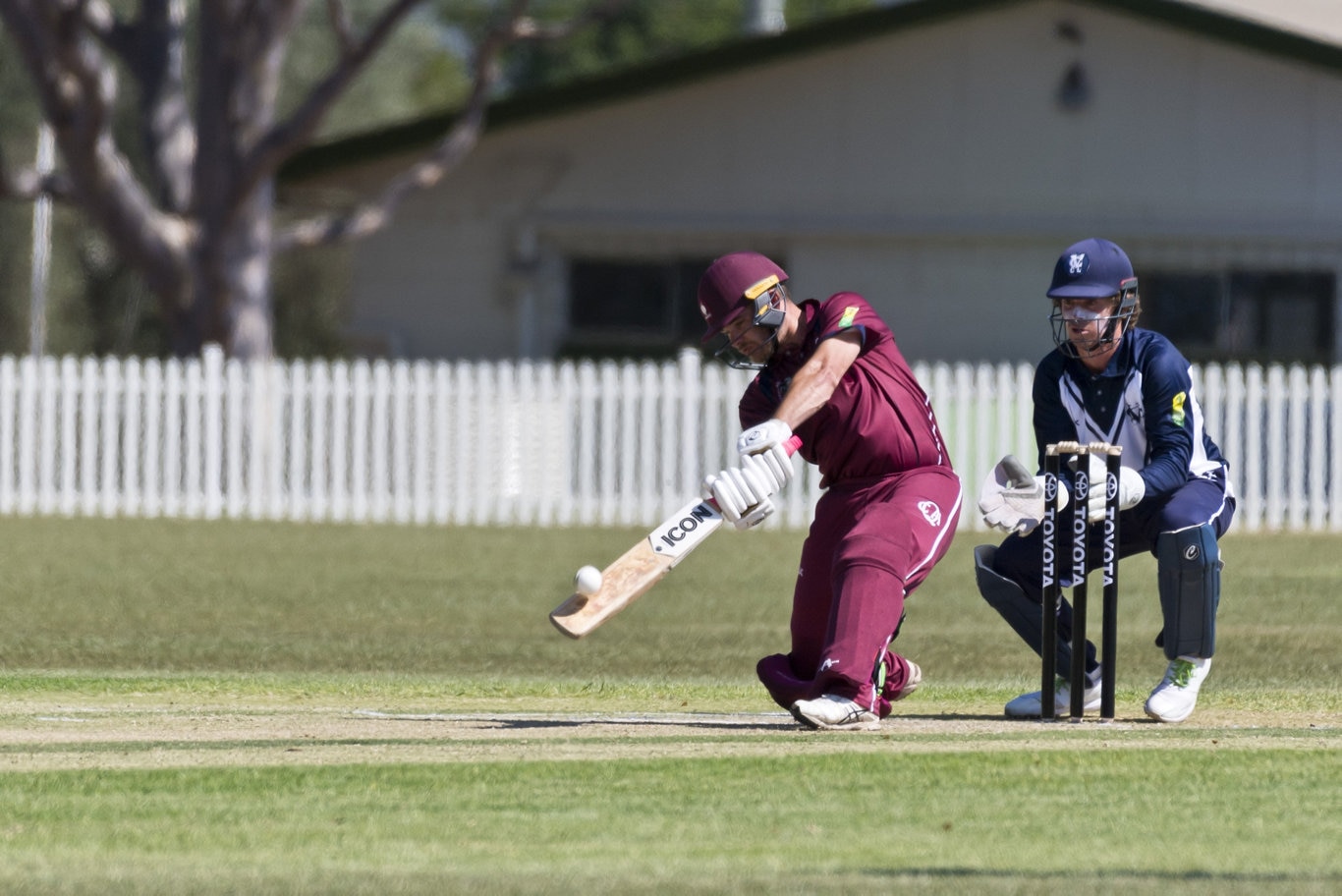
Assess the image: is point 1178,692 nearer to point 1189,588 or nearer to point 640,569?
point 1189,588

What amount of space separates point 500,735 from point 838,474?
1.50 metres

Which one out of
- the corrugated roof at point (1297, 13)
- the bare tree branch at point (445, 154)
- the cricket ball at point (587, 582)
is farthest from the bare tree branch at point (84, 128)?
the cricket ball at point (587, 582)

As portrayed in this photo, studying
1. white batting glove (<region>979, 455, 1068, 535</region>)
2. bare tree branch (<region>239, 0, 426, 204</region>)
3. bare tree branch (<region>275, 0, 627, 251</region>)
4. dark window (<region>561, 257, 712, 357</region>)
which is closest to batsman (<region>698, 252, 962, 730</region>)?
white batting glove (<region>979, 455, 1068, 535</region>)

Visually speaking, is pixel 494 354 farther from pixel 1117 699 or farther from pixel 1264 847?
pixel 1264 847

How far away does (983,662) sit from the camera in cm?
1060

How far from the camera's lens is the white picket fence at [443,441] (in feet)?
65.7

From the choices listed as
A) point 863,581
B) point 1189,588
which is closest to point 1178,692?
point 1189,588

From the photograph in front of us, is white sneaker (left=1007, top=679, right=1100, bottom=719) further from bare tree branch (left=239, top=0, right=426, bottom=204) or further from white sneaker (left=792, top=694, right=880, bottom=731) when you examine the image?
bare tree branch (left=239, top=0, right=426, bottom=204)

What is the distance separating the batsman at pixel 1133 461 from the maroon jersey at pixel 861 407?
1.17ft

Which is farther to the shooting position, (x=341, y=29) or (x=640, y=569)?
(x=341, y=29)

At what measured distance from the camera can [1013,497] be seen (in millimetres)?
7422

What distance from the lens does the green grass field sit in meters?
5.14

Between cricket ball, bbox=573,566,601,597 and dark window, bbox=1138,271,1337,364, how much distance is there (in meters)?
16.9

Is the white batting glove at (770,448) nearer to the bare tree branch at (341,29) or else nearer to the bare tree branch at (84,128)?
the bare tree branch at (84,128)
